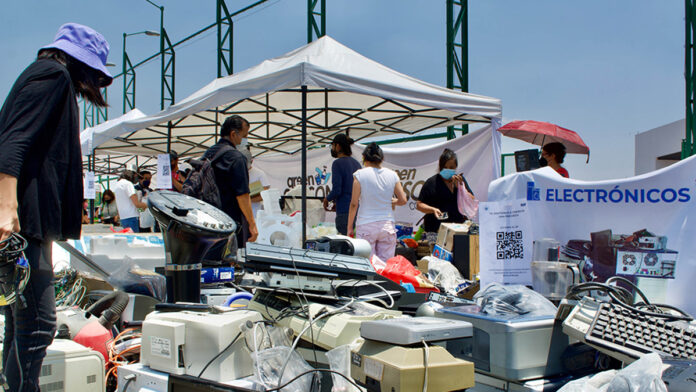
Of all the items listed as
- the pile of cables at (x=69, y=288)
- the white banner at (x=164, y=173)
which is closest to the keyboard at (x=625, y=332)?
the pile of cables at (x=69, y=288)

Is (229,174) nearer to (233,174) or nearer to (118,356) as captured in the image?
(233,174)

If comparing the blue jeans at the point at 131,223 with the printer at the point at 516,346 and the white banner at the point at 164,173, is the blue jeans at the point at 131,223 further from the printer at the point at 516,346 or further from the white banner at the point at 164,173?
the printer at the point at 516,346

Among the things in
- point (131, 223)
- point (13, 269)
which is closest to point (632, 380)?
point (13, 269)

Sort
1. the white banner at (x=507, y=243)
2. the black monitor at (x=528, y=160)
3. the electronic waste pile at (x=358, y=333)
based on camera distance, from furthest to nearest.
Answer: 1. the black monitor at (x=528, y=160)
2. the white banner at (x=507, y=243)
3. the electronic waste pile at (x=358, y=333)

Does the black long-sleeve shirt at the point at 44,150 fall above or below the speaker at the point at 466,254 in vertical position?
above

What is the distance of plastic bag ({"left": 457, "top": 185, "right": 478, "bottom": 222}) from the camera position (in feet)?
17.7

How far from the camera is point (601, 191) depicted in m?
2.47

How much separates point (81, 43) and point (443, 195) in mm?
4048

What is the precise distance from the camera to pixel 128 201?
7758 millimetres

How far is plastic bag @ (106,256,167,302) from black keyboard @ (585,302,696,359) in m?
2.45

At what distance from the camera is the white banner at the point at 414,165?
685 cm

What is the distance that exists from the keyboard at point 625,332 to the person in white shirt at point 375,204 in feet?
9.28

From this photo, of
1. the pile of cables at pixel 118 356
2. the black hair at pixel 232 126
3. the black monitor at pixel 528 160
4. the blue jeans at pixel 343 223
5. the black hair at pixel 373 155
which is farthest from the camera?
the blue jeans at pixel 343 223

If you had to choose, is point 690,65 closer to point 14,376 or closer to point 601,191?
point 601,191
